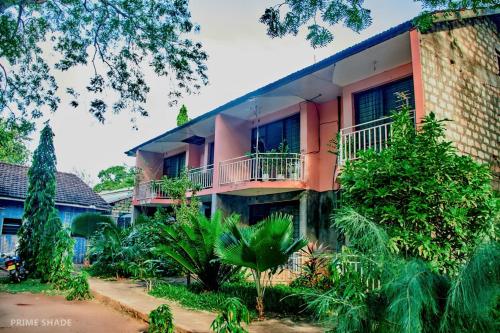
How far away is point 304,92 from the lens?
38.5 feet

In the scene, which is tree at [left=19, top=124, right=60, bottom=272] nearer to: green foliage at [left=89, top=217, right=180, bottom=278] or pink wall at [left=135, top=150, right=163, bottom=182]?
green foliage at [left=89, top=217, right=180, bottom=278]

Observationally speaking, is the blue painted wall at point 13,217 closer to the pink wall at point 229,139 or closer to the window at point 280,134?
the pink wall at point 229,139

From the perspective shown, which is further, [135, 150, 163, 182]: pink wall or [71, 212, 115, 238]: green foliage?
[135, 150, 163, 182]: pink wall

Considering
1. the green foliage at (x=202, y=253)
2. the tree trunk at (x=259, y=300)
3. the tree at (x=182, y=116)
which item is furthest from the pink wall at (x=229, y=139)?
the tree at (x=182, y=116)

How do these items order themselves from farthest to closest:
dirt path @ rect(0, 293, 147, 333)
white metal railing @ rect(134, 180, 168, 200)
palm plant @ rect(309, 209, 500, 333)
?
white metal railing @ rect(134, 180, 168, 200), dirt path @ rect(0, 293, 147, 333), palm plant @ rect(309, 209, 500, 333)

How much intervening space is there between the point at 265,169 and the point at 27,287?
7635 mm

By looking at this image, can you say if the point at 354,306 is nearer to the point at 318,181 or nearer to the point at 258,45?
the point at 258,45

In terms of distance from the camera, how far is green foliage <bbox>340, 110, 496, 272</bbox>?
17.5 ft

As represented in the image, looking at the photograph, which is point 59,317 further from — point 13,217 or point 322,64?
point 13,217

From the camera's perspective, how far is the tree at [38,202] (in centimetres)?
1151

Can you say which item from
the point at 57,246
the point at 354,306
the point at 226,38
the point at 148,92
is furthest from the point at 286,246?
the point at 57,246

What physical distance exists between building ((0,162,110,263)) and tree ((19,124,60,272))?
5.36m

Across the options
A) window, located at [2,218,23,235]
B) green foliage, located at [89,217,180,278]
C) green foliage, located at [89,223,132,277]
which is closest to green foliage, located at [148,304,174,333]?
green foliage, located at [89,217,180,278]

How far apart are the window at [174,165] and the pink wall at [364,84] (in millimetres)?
10762
